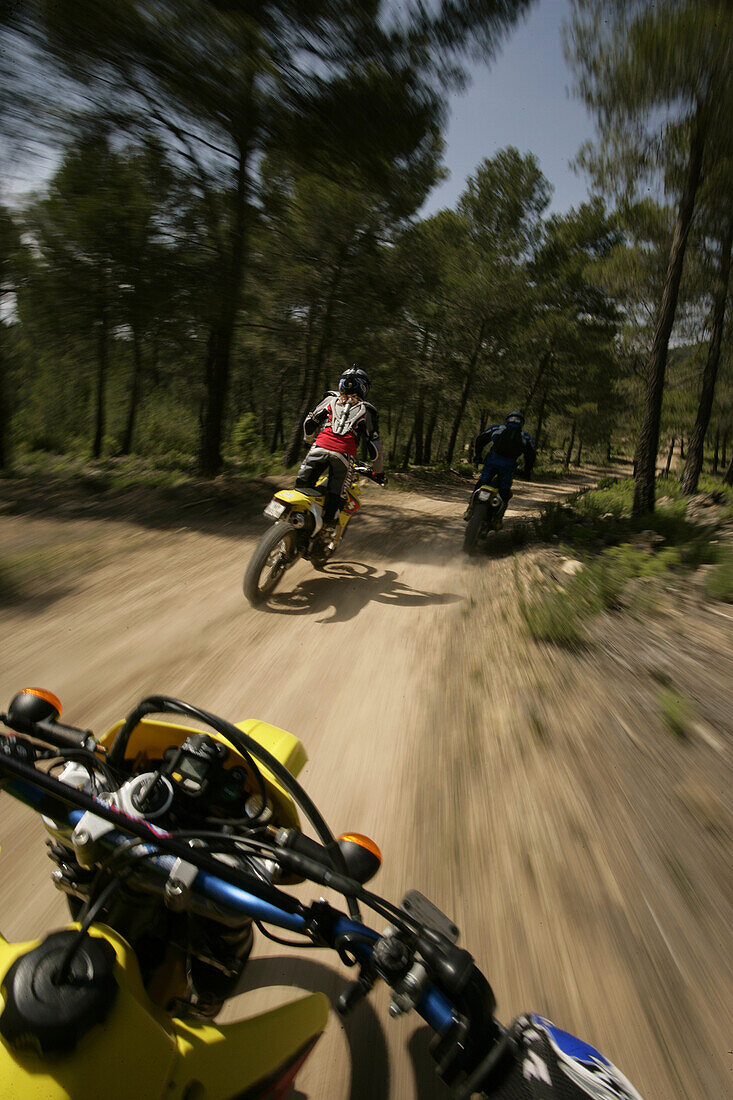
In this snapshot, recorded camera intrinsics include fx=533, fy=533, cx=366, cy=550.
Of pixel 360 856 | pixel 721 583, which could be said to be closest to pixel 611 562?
pixel 721 583

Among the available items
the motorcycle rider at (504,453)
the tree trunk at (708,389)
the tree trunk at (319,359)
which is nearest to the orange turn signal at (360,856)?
the motorcycle rider at (504,453)

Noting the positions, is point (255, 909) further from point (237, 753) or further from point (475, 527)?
point (475, 527)

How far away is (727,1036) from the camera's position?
1670 mm

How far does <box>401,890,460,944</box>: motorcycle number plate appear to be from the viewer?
108 centimetres

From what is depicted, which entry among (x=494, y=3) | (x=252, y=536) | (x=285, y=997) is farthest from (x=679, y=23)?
(x=285, y=997)

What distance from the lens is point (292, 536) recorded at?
5.37m

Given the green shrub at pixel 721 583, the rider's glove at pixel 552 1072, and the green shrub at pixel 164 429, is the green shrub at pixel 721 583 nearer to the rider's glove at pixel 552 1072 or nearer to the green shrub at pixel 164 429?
the rider's glove at pixel 552 1072

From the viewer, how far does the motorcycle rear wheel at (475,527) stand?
7.67 m

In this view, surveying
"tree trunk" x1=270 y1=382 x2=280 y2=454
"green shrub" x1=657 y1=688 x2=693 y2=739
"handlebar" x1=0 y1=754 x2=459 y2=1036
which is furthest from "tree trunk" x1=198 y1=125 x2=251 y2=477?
"tree trunk" x1=270 y1=382 x2=280 y2=454

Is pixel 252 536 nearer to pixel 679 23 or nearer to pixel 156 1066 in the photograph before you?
pixel 156 1066

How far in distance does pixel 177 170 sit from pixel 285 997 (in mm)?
10664

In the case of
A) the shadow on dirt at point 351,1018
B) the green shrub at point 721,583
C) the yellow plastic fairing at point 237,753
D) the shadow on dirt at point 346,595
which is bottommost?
the shadow on dirt at point 351,1018

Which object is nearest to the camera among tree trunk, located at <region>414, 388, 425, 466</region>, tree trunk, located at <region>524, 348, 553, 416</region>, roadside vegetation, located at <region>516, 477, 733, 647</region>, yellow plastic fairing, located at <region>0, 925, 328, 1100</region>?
yellow plastic fairing, located at <region>0, 925, 328, 1100</region>

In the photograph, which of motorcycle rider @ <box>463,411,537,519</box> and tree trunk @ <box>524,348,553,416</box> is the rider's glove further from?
tree trunk @ <box>524,348,553,416</box>
